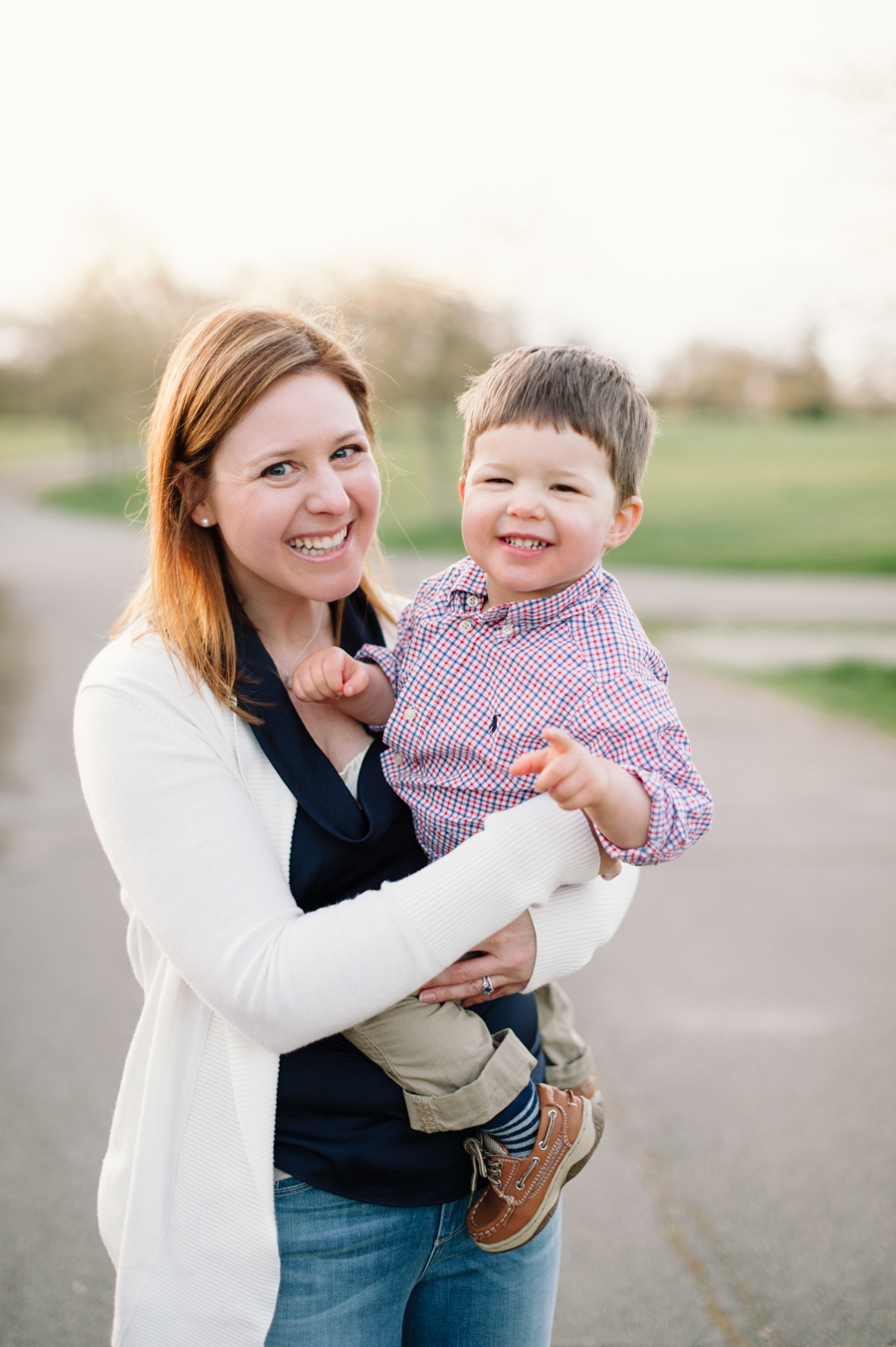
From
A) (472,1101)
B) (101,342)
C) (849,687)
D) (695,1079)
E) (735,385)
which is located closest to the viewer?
(472,1101)

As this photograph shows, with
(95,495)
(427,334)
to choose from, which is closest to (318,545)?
(427,334)

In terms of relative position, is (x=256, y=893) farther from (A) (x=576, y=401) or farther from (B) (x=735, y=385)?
(B) (x=735, y=385)

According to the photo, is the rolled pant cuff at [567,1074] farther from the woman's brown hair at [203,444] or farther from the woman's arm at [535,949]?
the woman's brown hair at [203,444]

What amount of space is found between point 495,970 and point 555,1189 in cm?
38

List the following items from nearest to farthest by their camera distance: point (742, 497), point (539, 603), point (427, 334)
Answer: point (539, 603) < point (427, 334) < point (742, 497)

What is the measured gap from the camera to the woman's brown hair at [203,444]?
5.07 ft

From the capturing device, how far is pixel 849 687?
345 inches

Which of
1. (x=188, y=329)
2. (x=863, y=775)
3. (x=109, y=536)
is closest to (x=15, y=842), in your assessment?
(x=188, y=329)

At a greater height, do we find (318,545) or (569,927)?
(318,545)

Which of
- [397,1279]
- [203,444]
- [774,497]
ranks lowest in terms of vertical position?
[774,497]

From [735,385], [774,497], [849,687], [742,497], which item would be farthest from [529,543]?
[735,385]

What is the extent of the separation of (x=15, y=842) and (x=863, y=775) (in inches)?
196

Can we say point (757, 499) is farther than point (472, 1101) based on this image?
Yes

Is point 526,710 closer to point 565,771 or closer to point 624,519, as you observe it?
point 565,771
